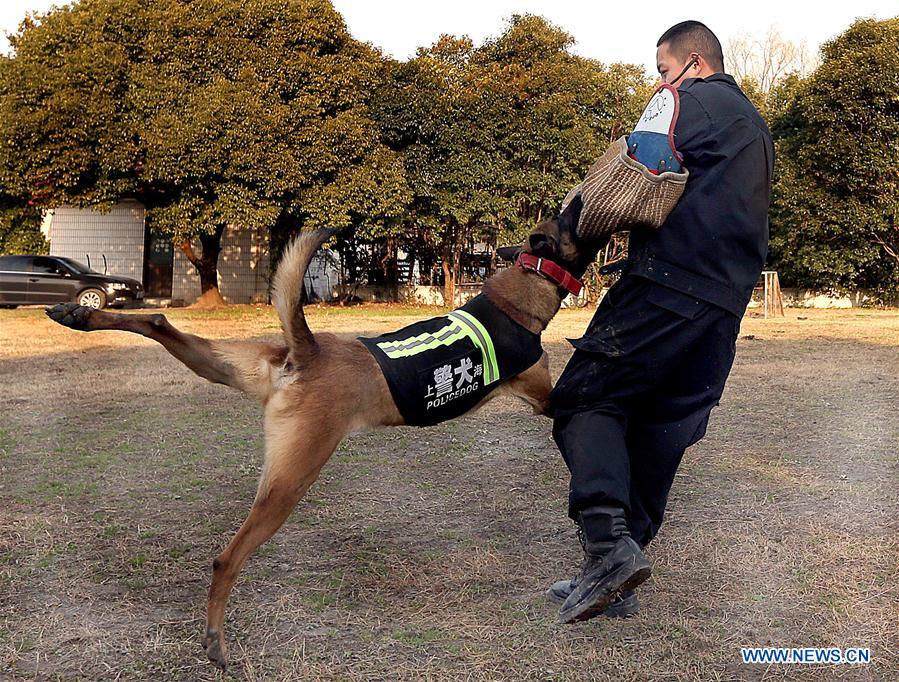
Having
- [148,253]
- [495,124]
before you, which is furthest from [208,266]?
[495,124]

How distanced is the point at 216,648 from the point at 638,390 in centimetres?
170

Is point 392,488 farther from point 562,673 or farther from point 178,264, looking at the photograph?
point 178,264

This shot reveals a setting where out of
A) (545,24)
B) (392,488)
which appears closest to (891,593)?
(392,488)

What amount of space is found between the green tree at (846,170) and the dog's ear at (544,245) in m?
21.1

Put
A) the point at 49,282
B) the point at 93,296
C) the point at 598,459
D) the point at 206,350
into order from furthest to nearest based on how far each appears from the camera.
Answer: the point at 49,282, the point at 93,296, the point at 206,350, the point at 598,459

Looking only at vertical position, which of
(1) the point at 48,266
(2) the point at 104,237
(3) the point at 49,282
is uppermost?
(2) the point at 104,237

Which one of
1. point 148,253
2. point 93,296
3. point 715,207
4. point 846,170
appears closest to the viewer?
point 715,207

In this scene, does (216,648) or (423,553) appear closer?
(216,648)

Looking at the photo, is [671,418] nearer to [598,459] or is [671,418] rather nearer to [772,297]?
[598,459]

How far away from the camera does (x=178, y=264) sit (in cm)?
2427

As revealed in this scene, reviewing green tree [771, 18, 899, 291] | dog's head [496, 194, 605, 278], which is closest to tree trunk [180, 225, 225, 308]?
green tree [771, 18, 899, 291]

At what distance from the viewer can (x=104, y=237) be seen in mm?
24062

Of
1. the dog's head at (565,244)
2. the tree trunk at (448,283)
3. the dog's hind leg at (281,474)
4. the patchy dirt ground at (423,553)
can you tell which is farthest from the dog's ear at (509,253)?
the tree trunk at (448,283)

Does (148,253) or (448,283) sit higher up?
(148,253)
